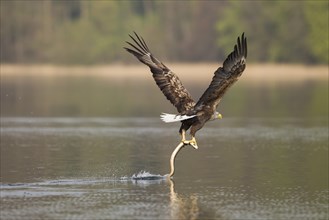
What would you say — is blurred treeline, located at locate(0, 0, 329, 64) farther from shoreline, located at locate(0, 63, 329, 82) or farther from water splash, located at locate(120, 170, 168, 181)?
water splash, located at locate(120, 170, 168, 181)

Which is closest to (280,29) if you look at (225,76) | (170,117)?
(225,76)

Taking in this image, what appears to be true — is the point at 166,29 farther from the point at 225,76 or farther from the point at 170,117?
the point at 170,117

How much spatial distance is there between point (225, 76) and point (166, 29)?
109 meters

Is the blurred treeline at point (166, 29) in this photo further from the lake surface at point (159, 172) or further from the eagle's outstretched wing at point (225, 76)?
the eagle's outstretched wing at point (225, 76)

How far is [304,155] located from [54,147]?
5600 mm

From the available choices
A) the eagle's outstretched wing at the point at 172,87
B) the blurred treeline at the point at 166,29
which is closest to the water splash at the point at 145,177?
the eagle's outstretched wing at the point at 172,87

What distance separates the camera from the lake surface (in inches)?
613

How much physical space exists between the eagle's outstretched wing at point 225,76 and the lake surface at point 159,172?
4.77ft

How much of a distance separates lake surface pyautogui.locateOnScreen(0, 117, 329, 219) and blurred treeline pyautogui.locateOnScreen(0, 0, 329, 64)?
67.1 metres

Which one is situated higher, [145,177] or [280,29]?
[280,29]

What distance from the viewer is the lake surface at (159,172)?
15.6 meters

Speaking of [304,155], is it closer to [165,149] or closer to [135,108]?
[165,149]

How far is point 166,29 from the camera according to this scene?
12594cm

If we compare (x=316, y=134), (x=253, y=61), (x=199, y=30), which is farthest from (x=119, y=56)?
(x=316, y=134)
